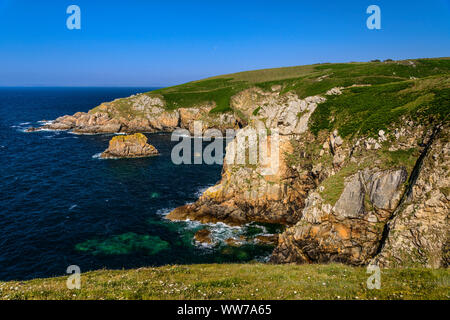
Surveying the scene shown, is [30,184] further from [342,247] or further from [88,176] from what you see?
[342,247]

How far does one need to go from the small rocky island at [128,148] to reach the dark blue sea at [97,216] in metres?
4.54

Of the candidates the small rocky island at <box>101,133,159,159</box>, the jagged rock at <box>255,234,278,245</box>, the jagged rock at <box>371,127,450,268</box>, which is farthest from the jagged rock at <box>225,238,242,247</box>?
the small rocky island at <box>101,133,159,159</box>

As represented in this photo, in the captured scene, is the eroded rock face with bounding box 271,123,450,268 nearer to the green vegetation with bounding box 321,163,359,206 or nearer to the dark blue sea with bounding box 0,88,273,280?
the green vegetation with bounding box 321,163,359,206

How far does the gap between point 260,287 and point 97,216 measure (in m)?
42.2

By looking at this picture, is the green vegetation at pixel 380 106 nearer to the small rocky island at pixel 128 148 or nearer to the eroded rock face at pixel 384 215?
the eroded rock face at pixel 384 215

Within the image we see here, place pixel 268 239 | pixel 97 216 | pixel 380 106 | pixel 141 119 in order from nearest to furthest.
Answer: pixel 268 239, pixel 380 106, pixel 97 216, pixel 141 119

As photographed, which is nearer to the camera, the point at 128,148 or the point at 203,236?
the point at 203,236

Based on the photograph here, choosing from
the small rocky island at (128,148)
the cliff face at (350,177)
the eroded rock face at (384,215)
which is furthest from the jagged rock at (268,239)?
the small rocky island at (128,148)

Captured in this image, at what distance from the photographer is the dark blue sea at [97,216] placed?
37344mm

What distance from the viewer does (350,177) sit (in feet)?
111

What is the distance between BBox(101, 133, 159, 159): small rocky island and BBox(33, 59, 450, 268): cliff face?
148 feet

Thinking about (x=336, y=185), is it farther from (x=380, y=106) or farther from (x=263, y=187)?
(x=380, y=106)

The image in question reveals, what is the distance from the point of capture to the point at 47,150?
91438 millimetres

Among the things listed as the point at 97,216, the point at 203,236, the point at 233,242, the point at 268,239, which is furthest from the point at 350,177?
the point at 97,216
